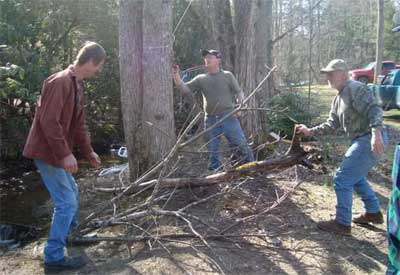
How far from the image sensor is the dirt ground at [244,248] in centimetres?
393

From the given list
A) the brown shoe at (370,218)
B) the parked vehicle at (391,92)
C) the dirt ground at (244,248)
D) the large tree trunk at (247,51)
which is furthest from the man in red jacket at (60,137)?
the parked vehicle at (391,92)

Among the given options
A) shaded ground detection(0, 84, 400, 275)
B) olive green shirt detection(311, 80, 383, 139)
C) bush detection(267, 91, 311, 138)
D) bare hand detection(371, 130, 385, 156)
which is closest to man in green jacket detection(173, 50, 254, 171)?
shaded ground detection(0, 84, 400, 275)

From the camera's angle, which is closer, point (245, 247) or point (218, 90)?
point (245, 247)

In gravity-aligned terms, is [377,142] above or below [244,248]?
above

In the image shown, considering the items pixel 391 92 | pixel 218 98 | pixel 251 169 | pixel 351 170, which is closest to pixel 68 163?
pixel 251 169

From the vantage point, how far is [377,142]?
13.6 feet

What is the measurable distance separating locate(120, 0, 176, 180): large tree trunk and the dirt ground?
810 mm

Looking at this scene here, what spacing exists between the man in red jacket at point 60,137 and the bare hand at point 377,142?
104 inches

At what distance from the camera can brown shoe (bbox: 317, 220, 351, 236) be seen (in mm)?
4617

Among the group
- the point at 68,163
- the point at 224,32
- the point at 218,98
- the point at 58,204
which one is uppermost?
the point at 224,32

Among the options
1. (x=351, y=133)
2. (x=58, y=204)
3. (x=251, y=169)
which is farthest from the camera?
(x=251, y=169)

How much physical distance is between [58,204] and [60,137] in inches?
25.9

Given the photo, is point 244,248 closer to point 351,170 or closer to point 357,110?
point 351,170

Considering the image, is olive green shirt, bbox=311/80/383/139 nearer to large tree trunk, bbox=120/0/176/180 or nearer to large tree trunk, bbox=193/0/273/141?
large tree trunk, bbox=120/0/176/180
